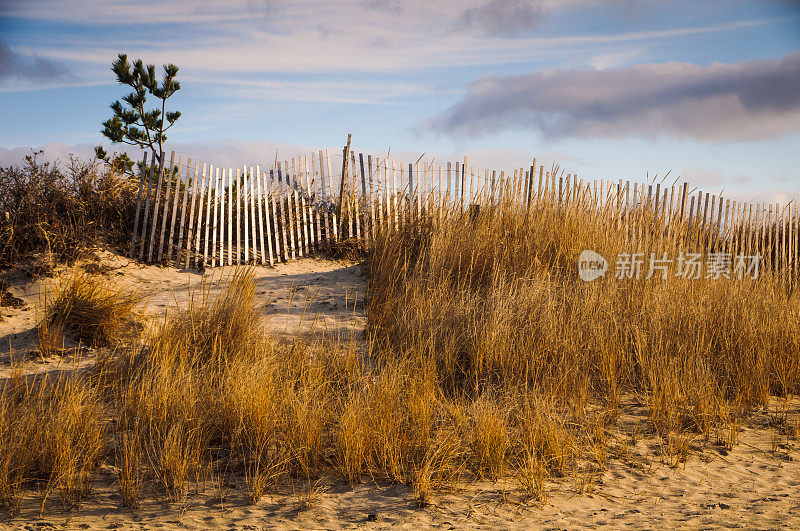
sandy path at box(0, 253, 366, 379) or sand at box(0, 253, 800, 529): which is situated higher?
sandy path at box(0, 253, 366, 379)

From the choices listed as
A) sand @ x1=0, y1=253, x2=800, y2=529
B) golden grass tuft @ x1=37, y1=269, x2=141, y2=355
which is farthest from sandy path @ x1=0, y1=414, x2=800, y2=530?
golden grass tuft @ x1=37, y1=269, x2=141, y2=355

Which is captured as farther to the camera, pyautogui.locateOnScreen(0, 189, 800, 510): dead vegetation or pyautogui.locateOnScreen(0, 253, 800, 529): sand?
pyautogui.locateOnScreen(0, 189, 800, 510): dead vegetation

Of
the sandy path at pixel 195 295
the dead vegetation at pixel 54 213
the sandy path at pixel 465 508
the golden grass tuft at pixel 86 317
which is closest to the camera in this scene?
the sandy path at pixel 465 508

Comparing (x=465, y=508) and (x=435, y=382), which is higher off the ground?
(x=435, y=382)

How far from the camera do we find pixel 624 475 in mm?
3914

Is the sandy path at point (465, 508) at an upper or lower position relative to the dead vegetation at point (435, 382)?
lower

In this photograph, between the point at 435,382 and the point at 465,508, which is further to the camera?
the point at 435,382

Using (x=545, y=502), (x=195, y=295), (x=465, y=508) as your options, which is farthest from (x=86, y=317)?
(x=545, y=502)

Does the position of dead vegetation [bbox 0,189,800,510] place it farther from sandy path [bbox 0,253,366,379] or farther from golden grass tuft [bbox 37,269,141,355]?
sandy path [bbox 0,253,366,379]

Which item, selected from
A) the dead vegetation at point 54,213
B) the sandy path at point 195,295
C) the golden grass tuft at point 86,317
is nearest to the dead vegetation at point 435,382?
the golden grass tuft at point 86,317

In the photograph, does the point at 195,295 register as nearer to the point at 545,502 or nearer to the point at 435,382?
the point at 435,382

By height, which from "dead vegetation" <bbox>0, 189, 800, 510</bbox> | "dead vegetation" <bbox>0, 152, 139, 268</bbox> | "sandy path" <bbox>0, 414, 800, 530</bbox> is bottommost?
"sandy path" <bbox>0, 414, 800, 530</bbox>

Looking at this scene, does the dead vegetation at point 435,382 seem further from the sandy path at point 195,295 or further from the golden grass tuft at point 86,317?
the sandy path at point 195,295

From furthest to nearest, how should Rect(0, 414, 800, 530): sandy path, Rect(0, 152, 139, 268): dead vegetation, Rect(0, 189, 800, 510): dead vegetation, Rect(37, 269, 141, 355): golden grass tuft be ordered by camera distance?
Rect(0, 152, 139, 268): dead vegetation
Rect(37, 269, 141, 355): golden grass tuft
Rect(0, 189, 800, 510): dead vegetation
Rect(0, 414, 800, 530): sandy path
